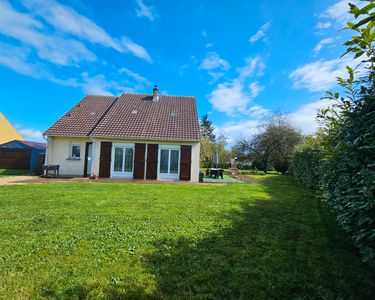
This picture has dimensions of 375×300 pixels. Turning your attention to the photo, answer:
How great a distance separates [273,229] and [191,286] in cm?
294

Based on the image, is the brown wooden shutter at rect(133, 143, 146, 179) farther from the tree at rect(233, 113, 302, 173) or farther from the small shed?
the tree at rect(233, 113, 302, 173)

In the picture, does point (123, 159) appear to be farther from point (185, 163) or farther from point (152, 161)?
point (185, 163)

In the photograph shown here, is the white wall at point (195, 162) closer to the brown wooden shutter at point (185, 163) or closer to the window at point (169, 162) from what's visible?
the brown wooden shutter at point (185, 163)

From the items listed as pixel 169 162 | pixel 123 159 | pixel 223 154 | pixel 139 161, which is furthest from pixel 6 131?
pixel 223 154

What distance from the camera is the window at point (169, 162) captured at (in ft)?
50.9

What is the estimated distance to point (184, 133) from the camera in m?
15.8


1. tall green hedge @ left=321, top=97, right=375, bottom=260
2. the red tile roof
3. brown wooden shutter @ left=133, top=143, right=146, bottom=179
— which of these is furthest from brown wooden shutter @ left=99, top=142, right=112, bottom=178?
tall green hedge @ left=321, top=97, right=375, bottom=260

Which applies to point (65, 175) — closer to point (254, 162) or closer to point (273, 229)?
point (273, 229)

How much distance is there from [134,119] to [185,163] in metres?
5.04

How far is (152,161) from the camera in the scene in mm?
15406

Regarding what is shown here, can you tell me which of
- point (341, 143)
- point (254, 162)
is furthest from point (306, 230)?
point (254, 162)

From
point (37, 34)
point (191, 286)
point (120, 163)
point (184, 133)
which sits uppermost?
point (37, 34)

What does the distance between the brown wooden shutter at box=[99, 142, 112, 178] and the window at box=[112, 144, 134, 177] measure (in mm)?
261

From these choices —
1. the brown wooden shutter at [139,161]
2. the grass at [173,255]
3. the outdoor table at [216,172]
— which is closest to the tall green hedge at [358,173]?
the grass at [173,255]
